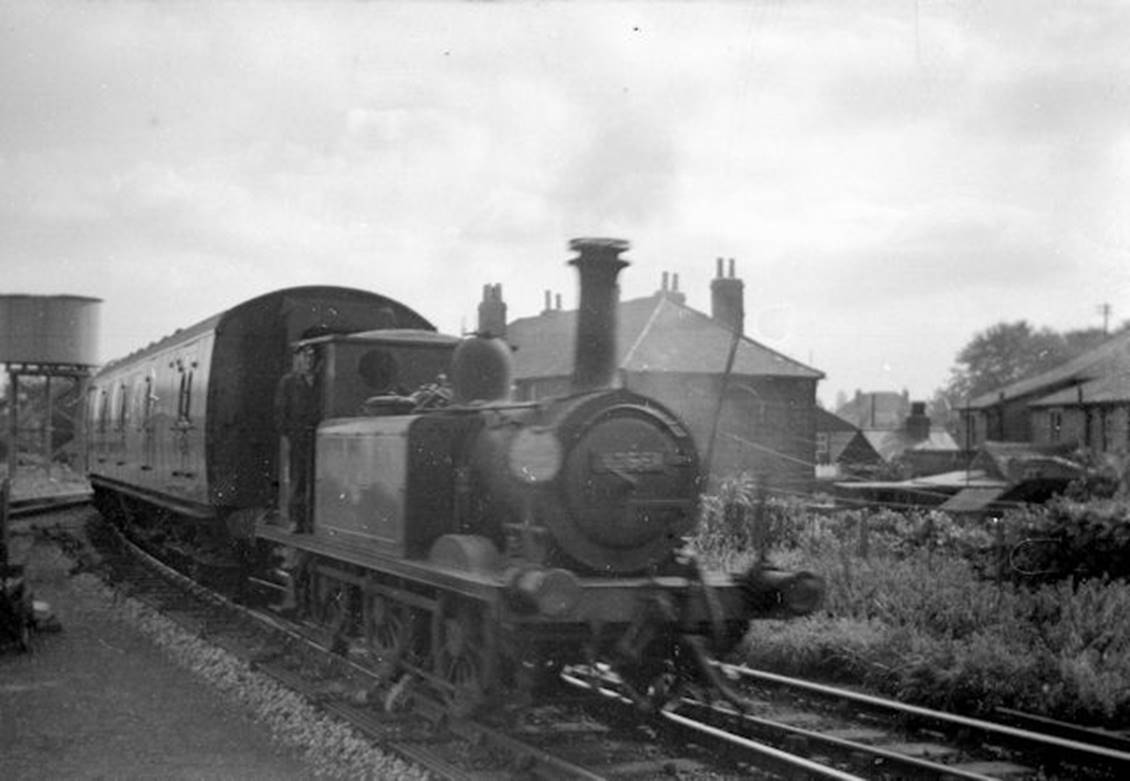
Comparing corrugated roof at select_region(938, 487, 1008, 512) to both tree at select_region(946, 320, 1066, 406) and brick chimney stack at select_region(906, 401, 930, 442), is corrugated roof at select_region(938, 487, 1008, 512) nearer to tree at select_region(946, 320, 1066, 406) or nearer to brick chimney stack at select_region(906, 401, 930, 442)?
brick chimney stack at select_region(906, 401, 930, 442)

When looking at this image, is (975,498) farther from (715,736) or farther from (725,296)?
(715,736)

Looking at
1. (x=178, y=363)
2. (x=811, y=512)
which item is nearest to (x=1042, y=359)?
(x=811, y=512)

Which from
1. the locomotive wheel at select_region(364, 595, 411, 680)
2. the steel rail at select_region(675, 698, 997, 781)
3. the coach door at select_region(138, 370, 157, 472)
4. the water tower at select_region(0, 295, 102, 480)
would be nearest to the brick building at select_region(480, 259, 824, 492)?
the water tower at select_region(0, 295, 102, 480)

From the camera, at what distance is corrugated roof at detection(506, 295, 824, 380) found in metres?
34.3

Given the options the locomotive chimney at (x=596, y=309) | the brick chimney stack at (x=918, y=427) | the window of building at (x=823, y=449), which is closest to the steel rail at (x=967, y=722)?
the locomotive chimney at (x=596, y=309)

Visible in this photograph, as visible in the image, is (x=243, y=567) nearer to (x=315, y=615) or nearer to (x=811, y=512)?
(x=315, y=615)

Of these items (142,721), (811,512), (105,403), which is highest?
(105,403)

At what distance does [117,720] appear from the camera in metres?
8.06

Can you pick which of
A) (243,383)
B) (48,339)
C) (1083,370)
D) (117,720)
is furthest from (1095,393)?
(117,720)

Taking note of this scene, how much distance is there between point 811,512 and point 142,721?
11142 mm

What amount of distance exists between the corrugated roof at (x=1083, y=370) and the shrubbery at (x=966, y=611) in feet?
85.2

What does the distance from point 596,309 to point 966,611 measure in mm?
5168

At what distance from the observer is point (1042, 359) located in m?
88.1

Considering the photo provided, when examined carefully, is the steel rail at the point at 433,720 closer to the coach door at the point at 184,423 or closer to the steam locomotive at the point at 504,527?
the steam locomotive at the point at 504,527
